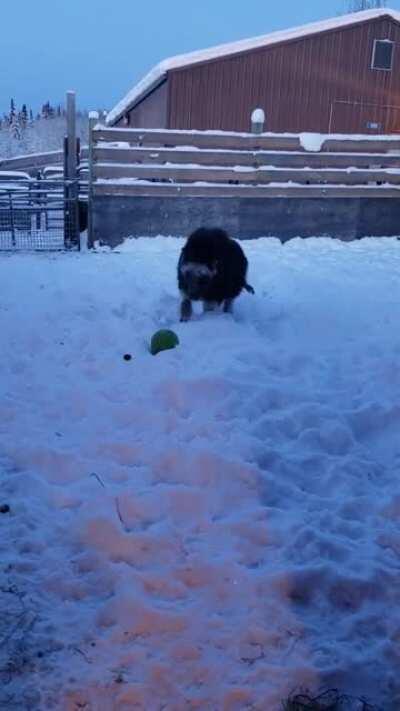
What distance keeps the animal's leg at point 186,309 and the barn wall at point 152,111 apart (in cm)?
1418

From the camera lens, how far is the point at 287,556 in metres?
3.37

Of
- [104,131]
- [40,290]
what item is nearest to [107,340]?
[40,290]

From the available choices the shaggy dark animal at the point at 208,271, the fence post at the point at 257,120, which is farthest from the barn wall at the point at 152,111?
the shaggy dark animal at the point at 208,271

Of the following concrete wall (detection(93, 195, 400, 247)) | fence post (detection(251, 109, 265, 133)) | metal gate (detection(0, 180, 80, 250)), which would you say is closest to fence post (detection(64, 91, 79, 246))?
metal gate (detection(0, 180, 80, 250))

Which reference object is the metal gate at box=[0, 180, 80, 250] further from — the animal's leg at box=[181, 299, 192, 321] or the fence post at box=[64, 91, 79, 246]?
the animal's leg at box=[181, 299, 192, 321]

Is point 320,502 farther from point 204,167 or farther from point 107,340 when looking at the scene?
point 204,167

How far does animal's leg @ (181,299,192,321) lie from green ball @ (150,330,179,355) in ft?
3.27

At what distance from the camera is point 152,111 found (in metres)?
22.0

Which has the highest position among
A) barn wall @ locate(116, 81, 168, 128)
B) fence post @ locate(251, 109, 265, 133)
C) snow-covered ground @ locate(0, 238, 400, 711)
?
barn wall @ locate(116, 81, 168, 128)

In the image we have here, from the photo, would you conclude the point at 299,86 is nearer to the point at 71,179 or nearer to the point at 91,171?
the point at 71,179

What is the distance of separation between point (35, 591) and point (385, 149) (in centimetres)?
1168

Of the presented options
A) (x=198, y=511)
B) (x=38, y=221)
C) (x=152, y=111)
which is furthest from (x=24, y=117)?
(x=198, y=511)

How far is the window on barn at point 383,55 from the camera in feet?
68.2

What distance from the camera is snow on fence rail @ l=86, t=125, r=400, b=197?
10930 mm
